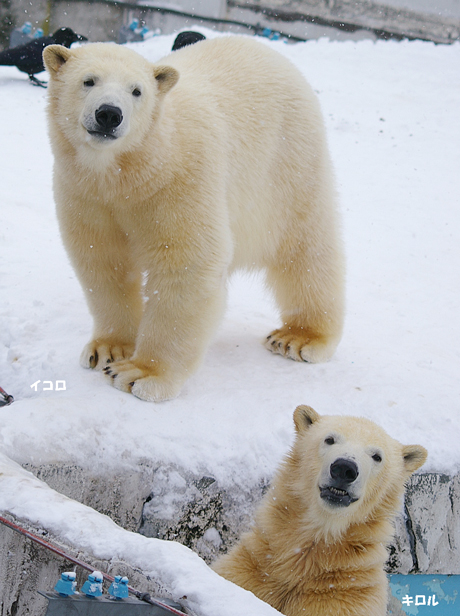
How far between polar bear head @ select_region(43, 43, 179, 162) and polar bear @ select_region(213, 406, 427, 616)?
1446mm

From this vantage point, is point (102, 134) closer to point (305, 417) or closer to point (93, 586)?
point (305, 417)

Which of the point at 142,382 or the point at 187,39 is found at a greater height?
the point at 187,39

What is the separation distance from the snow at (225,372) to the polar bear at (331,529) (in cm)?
52

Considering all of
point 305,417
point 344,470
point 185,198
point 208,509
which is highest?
point 185,198

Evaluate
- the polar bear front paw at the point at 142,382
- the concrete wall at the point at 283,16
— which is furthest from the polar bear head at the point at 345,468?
the concrete wall at the point at 283,16

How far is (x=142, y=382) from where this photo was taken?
3250 millimetres

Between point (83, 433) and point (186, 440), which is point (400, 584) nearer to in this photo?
point (186, 440)

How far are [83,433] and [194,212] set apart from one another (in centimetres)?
110

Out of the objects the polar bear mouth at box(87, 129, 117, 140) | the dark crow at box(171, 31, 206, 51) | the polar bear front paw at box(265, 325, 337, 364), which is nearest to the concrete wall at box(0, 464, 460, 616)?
the polar bear front paw at box(265, 325, 337, 364)

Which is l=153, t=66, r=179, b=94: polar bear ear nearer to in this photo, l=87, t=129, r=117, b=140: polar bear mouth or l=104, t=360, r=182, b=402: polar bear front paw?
l=87, t=129, r=117, b=140: polar bear mouth

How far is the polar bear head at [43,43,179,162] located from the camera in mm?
2697

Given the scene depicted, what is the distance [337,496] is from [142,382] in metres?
1.22

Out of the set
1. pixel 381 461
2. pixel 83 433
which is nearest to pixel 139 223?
pixel 83 433

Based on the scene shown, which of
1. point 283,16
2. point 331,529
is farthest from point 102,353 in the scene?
point 283,16
